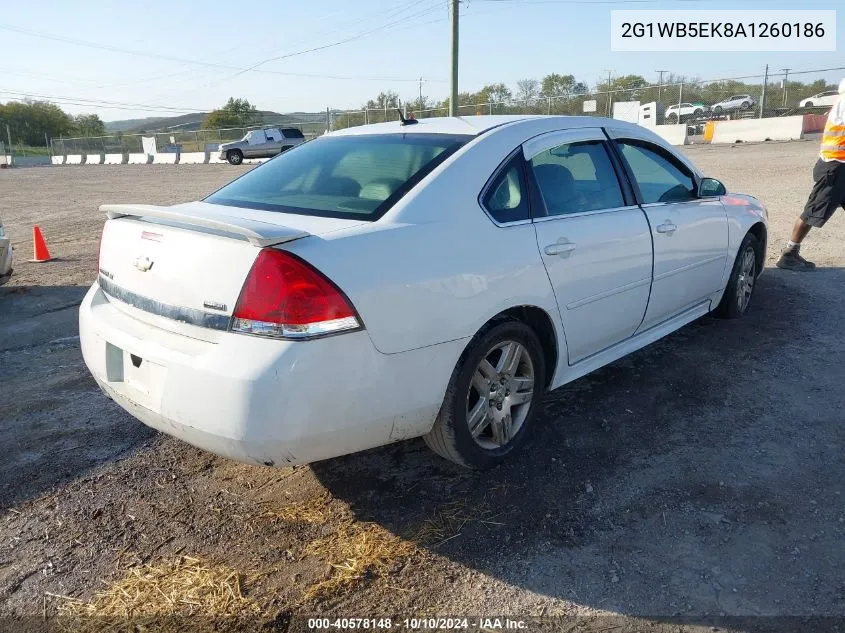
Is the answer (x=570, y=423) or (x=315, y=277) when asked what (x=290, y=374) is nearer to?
(x=315, y=277)

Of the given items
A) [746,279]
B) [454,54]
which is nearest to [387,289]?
[746,279]

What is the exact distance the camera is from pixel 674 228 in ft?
13.6

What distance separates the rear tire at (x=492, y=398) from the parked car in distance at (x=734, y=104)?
35.7 metres

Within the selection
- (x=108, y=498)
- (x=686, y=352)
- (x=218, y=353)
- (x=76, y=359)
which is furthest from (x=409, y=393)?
(x=76, y=359)

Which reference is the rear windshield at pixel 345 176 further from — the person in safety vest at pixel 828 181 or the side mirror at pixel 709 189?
the person in safety vest at pixel 828 181

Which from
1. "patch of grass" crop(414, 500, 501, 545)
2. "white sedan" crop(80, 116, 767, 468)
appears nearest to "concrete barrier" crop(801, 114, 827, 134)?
"white sedan" crop(80, 116, 767, 468)

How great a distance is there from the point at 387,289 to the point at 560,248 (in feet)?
3.69

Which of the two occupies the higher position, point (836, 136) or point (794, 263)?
point (836, 136)

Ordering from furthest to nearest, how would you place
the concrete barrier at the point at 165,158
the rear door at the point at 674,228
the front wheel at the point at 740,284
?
the concrete barrier at the point at 165,158 < the front wheel at the point at 740,284 < the rear door at the point at 674,228

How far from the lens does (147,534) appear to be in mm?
2811

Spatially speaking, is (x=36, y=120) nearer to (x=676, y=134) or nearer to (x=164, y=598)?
(x=676, y=134)

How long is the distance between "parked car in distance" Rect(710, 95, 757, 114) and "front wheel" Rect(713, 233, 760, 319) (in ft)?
108

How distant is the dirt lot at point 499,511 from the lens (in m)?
2.42

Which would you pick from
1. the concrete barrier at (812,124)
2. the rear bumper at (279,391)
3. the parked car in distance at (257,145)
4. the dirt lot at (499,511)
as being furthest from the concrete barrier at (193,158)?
the rear bumper at (279,391)
